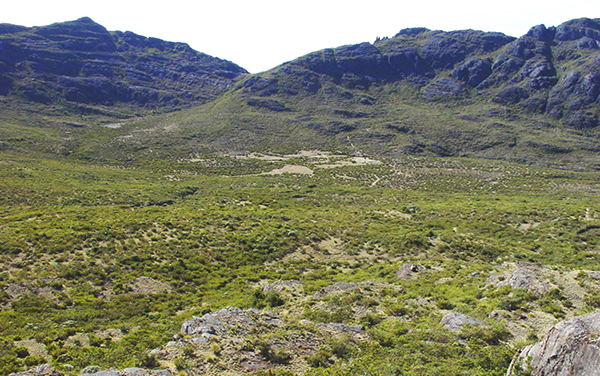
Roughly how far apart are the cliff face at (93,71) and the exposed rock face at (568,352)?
165614mm

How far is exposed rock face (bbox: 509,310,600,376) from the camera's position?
7.20 metres

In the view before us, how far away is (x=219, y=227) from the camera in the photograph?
2973 cm

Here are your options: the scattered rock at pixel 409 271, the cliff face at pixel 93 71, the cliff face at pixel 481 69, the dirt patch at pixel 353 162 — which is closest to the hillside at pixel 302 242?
the scattered rock at pixel 409 271

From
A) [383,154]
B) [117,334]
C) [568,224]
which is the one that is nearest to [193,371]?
[117,334]

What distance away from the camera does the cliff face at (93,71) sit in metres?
132

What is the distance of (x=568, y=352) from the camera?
7.60 meters

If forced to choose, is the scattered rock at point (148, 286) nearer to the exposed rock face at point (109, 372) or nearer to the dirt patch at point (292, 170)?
the exposed rock face at point (109, 372)

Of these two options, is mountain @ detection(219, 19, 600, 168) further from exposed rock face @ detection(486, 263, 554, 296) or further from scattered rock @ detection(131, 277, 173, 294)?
scattered rock @ detection(131, 277, 173, 294)

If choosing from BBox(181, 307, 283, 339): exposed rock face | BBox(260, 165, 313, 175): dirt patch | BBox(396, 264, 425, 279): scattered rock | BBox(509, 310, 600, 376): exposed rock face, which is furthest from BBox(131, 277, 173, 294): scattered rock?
BBox(260, 165, 313, 175): dirt patch

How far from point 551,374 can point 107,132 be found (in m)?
117

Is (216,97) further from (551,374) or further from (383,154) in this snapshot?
(551,374)

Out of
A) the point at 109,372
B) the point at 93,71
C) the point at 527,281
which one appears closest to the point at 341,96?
the point at 93,71

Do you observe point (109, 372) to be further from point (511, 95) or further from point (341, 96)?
point (511, 95)

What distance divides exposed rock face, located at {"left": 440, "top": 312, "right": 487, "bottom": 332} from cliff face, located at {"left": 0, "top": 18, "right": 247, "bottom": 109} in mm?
161819
